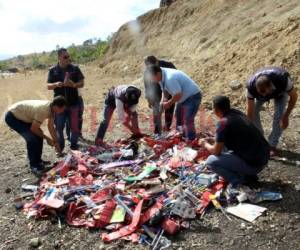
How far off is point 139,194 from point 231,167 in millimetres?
1160

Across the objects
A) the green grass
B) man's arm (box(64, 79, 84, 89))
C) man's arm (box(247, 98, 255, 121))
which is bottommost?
the green grass

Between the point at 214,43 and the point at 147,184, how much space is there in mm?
13640

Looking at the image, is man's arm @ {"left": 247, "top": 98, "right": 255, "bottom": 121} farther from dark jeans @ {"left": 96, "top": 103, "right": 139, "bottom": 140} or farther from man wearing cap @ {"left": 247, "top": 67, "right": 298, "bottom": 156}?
dark jeans @ {"left": 96, "top": 103, "right": 139, "bottom": 140}

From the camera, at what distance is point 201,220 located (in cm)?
511

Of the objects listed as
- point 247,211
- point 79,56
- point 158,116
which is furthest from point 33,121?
point 79,56

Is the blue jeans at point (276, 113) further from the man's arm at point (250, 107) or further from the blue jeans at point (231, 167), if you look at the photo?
the blue jeans at point (231, 167)

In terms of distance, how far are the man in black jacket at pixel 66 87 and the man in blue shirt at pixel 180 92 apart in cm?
171

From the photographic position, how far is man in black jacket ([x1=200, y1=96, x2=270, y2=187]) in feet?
17.0

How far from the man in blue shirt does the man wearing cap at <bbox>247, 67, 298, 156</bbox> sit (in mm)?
1027

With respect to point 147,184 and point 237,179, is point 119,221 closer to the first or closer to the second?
point 147,184

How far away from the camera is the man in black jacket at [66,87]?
308 inches

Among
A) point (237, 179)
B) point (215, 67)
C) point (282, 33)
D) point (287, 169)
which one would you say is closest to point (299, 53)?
point (282, 33)

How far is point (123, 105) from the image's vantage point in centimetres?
723

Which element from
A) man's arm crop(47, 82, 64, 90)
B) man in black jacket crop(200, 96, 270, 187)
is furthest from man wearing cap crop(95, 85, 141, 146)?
man in black jacket crop(200, 96, 270, 187)
